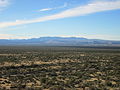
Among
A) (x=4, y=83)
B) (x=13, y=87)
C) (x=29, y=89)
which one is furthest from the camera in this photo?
(x=4, y=83)

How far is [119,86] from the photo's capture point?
60.1ft

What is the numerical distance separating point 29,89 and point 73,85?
163 inches

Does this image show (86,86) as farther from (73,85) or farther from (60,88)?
(60,88)

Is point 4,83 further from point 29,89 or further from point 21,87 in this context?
point 29,89

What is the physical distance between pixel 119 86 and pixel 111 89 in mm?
1433

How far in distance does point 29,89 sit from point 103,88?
5946mm

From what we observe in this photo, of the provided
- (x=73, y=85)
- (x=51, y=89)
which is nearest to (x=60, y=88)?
(x=51, y=89)

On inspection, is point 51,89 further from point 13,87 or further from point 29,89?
point 13,87

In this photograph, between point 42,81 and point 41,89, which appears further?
point 42,81

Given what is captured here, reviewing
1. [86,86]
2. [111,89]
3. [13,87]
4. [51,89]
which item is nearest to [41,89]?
[51,89]

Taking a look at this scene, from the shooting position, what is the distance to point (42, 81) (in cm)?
2050

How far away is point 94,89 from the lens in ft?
55.8

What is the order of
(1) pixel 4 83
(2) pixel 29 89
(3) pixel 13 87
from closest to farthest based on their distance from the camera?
(2) pixel 29 89, (3) pixel 13 87, (1) pixel 4 83

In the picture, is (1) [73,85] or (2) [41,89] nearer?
(2) [41,89]
